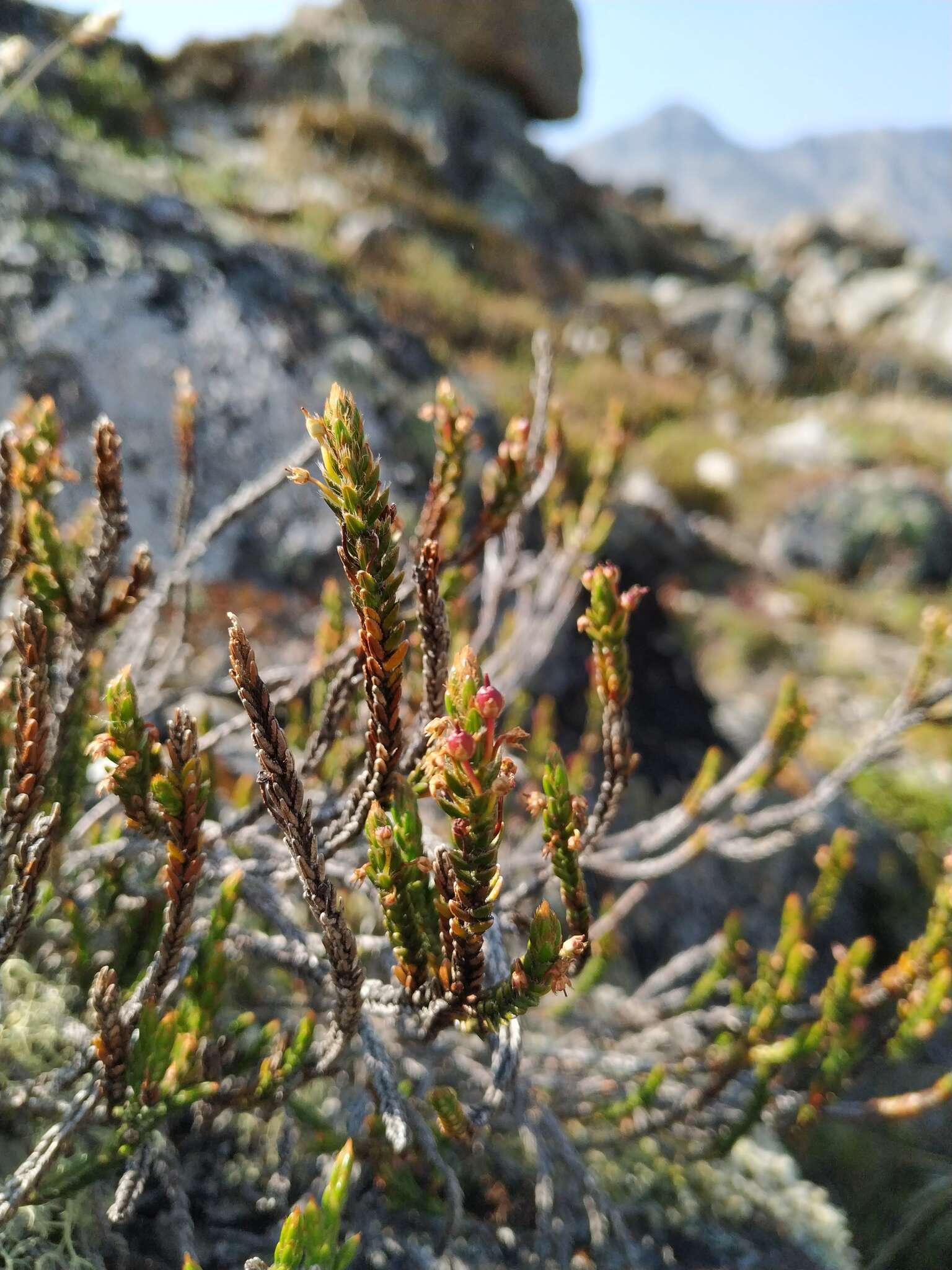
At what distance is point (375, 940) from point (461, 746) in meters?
0.69

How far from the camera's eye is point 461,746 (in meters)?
0.58

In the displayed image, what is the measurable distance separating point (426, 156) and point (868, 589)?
1261 centimetres

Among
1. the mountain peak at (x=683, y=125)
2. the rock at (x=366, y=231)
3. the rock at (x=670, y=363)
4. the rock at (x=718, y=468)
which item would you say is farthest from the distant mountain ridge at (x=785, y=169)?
the rock at (x=718, y=468)

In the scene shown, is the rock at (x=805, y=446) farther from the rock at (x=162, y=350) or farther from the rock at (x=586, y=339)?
the rock at (x=162, y=350)

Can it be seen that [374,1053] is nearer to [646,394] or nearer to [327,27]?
[646,394]

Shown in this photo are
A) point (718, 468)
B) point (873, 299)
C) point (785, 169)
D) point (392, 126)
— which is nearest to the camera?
point (718, 468)

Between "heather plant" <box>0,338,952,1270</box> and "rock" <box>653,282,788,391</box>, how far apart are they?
48.0ft

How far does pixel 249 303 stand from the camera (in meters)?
2.71

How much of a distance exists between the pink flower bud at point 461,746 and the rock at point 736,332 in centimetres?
1548

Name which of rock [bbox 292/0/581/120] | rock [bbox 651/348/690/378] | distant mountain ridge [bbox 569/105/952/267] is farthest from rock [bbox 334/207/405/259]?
distant mountain ridge [bbox 569/105/952/267]

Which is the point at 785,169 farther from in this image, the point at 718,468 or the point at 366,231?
the point at 718,468

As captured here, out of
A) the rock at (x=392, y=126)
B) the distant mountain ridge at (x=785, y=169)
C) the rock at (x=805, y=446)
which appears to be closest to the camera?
the rock at (x=805, y=446)

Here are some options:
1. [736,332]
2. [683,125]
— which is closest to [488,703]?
[736,332]

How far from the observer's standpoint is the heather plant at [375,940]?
28.6 inches
